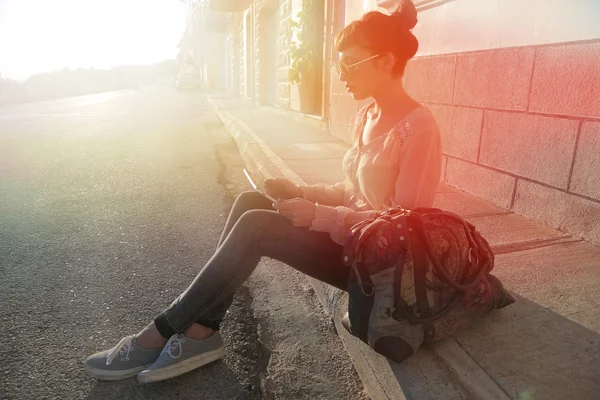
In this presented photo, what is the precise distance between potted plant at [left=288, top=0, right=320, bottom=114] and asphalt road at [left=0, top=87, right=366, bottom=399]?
3.82 meters

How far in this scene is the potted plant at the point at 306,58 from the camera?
8742 millimetres

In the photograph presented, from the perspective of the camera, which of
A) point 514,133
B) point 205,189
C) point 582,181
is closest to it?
point 582,181

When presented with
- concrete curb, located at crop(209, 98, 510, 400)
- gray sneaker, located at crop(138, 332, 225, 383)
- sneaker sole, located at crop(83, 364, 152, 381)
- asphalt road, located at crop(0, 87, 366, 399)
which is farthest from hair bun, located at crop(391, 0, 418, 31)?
sneaker sole, located at crop(83, 364, 152, 381)

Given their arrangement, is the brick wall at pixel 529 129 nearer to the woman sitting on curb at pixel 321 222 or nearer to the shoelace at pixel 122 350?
the woman sitting on curb at pixel 321 222

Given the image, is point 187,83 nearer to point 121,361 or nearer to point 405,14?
point 405,14

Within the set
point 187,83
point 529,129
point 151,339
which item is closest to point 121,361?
point 151,339

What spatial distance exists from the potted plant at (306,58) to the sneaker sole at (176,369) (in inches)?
298

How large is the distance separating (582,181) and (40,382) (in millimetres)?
2959

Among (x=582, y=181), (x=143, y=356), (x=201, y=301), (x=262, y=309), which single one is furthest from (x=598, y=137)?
(x=143, y=356)

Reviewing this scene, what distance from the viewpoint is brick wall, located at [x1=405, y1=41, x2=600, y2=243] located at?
269 cm

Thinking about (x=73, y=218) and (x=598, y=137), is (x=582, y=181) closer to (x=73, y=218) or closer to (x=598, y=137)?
(x=598, y=137)

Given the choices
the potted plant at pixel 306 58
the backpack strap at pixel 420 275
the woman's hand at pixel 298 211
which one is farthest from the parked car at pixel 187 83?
the backpack strap at pixel 420 275

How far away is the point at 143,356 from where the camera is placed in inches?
77.7

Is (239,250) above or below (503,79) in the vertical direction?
below
